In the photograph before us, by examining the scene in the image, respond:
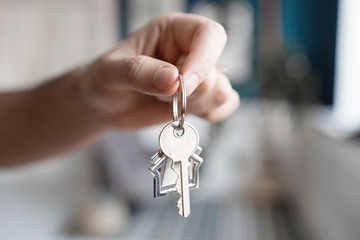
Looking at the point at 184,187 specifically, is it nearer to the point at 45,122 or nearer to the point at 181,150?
the point at 181,150

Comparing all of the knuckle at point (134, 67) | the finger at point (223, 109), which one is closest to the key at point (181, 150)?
the knuckle at point (134, 67)

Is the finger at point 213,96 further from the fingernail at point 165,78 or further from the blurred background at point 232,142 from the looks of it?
the blurred background at point 232,142

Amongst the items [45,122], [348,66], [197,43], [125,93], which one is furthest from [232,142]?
[197,43]

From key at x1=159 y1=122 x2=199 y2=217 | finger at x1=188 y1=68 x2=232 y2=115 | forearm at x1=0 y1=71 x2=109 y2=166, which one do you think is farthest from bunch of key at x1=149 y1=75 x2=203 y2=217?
forearm at x1=0 y1=71 x2=109 y2=166

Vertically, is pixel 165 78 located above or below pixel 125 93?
above

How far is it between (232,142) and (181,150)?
370 centimetres

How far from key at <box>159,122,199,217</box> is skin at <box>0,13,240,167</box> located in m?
0.06

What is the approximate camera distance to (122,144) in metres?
3.46

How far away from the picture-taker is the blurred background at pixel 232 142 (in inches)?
114

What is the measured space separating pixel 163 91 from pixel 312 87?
2.67m

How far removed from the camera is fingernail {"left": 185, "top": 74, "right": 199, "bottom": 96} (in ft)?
1.79

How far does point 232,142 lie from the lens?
419 cm

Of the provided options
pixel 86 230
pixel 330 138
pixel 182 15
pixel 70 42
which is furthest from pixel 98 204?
pixel 182 15

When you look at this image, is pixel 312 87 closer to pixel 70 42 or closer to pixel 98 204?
pixel 98 204
